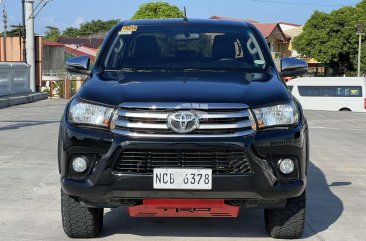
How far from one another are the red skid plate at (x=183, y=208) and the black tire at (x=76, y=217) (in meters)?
0.39

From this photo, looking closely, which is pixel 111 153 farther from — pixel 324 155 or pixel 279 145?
pixel 324 155

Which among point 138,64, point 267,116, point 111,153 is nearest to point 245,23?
point 138,64

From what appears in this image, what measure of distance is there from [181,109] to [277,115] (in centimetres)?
65

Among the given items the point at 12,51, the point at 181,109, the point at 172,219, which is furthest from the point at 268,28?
the point at 181,109

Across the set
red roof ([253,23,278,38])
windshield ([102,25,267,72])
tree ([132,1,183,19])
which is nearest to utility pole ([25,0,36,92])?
windshield ([102,25,267,72])

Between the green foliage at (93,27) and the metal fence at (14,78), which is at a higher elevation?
the green foliage at (93,27)

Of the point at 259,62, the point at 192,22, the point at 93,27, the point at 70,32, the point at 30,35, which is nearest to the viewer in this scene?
the point at 259,62

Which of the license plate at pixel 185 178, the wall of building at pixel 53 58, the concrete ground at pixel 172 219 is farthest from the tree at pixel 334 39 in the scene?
the license plate at pixel 185 178

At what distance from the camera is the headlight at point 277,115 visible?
415cm

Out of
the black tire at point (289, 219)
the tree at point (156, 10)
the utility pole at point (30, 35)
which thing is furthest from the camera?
the tree at point (156, 10)

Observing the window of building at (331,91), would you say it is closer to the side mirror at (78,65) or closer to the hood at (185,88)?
the side mirror at (78,65)

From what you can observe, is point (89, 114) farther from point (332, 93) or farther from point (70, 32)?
point (70, 32)

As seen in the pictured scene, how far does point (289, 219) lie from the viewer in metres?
4.62

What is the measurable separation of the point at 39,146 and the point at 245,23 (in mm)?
5258
